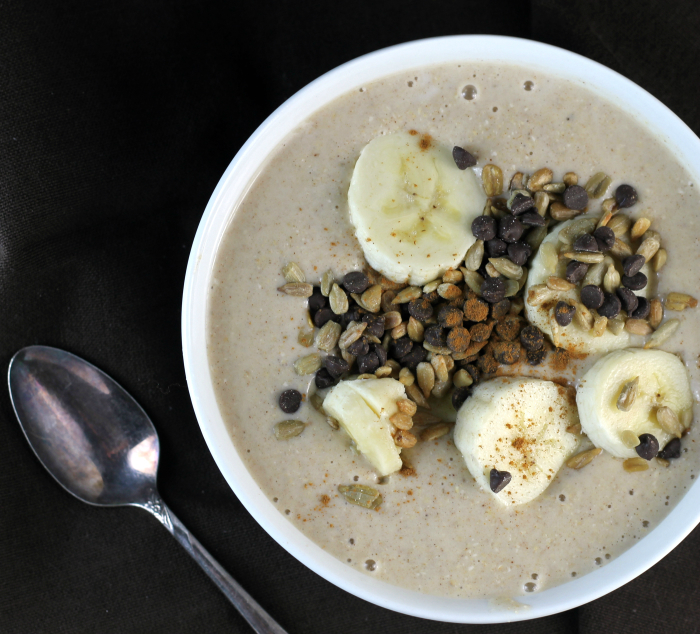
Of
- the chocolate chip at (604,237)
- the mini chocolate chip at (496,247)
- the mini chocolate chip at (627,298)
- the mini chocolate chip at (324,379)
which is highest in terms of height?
the mini chocolate chip at (496,247)

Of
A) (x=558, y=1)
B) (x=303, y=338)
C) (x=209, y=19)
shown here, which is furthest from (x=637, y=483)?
(x=209, y=19)

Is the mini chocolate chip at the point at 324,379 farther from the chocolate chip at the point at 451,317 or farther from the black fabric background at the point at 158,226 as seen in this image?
the black fabric background at the point at 158,226

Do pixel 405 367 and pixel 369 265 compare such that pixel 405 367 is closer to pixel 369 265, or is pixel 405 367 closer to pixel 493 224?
pixel 369 265

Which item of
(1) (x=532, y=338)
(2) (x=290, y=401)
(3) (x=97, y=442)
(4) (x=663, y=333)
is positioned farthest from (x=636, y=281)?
(3) (x=97, y=442)

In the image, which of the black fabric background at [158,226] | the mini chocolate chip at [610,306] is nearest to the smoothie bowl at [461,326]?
the mini chocolate chip at [610,306]

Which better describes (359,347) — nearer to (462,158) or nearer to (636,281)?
(462,158)

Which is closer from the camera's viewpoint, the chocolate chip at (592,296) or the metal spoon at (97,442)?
the chocolate chip at (592,296)
